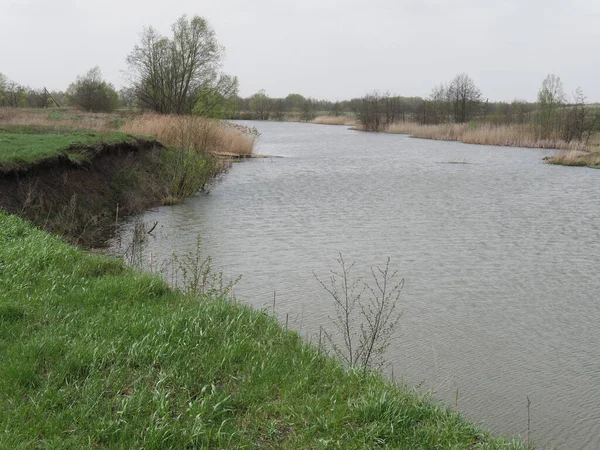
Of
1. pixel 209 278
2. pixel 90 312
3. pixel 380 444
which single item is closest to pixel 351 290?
pixel 209 278

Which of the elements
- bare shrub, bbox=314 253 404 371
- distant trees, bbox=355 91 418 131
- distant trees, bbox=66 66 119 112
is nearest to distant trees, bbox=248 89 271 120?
distant trees, bbox=355 91 418 131

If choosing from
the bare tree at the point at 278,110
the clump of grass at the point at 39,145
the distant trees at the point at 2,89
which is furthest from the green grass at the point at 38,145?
the bare tree at the point at 278,110

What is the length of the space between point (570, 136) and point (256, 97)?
54912mm

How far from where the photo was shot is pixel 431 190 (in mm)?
18734

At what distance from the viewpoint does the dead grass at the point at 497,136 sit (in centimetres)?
3666

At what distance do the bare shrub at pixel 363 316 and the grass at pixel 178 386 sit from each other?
37.0 inches

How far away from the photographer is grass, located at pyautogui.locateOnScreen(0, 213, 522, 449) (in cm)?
316

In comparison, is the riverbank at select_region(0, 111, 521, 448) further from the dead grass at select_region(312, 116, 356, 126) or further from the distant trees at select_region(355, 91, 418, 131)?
the dead grass at select_region(312, 116, 356, 126)

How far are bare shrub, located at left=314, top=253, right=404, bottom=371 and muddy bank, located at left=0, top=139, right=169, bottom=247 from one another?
14.5ft

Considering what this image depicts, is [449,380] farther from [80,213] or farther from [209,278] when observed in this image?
[80,213]

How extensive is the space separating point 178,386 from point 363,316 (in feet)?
12.2

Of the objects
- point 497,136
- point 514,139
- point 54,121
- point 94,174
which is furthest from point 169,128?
point 514,139

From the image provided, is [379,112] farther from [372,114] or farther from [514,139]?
[514,139]

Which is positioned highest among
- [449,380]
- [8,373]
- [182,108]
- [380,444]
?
[182,108]
